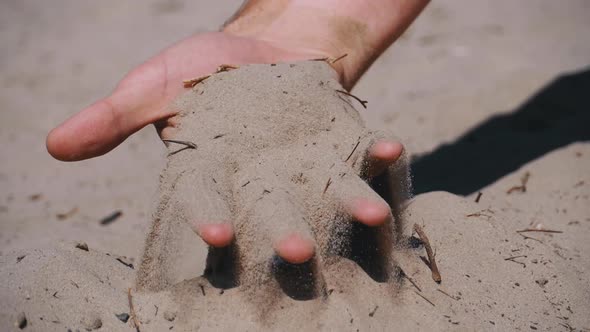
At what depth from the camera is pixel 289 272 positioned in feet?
4.45

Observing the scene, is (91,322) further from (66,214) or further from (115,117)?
(66,214)

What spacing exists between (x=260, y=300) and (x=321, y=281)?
15 cm

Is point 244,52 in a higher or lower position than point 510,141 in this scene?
higher

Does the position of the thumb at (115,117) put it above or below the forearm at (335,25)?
above

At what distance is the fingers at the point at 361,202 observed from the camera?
1354 millimetres

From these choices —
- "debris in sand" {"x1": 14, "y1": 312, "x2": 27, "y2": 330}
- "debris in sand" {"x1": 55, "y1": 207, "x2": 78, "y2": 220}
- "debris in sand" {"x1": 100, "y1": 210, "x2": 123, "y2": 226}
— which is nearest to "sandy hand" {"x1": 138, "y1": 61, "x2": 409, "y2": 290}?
"debris in sand" {"x1": 14, "y1": 312, "x2": 27, "y2": 330}

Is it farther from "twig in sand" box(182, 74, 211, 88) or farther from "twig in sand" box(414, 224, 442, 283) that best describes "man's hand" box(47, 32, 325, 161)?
"twig in sand" box(414, 224, 442, 283)

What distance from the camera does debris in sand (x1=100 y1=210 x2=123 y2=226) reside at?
2.41 m

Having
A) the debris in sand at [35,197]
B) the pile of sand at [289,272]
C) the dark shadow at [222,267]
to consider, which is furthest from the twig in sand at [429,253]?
the debris in sand at [35,197]

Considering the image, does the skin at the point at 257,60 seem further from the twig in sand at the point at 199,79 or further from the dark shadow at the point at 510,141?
the dark shadow at the point at 510,141

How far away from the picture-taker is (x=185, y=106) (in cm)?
181

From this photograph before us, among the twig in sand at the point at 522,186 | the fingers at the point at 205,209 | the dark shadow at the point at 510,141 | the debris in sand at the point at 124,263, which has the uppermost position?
the fingers at the point at 205,209

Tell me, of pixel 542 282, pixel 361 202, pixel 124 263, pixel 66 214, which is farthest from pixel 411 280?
pixel 66 214

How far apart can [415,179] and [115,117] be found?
4.33 feet
